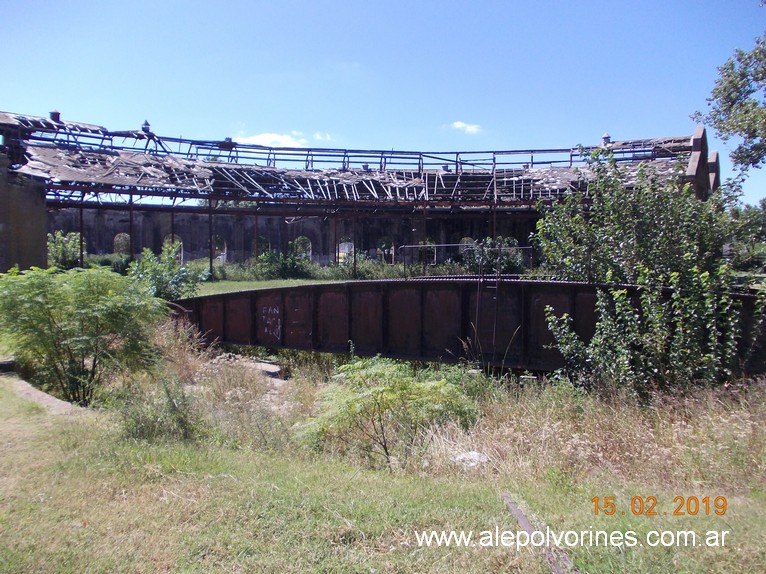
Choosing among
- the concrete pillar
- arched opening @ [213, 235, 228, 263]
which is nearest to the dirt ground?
the concrete pillar

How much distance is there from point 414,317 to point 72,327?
21.2ft

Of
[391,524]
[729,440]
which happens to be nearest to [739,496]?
[729,440]

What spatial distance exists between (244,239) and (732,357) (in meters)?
29.2

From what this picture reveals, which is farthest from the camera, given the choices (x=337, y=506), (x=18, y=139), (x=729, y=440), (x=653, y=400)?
(x=18, y=139)

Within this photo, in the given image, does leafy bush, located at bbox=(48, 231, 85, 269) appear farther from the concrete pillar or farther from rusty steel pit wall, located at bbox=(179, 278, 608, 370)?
rusty steel pit wall, located at bbox=(179, 278, 608, 370)

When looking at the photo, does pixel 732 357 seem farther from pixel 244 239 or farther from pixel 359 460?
pixel 244 239

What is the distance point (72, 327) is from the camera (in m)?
8.85

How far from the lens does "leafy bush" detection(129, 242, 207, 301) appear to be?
14.8m

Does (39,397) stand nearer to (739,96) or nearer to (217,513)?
(217,513)

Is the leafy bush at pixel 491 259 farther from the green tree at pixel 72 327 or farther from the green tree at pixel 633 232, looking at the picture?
the green tree at pixel 72 327

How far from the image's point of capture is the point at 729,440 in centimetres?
596

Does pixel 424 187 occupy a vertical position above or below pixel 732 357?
above
